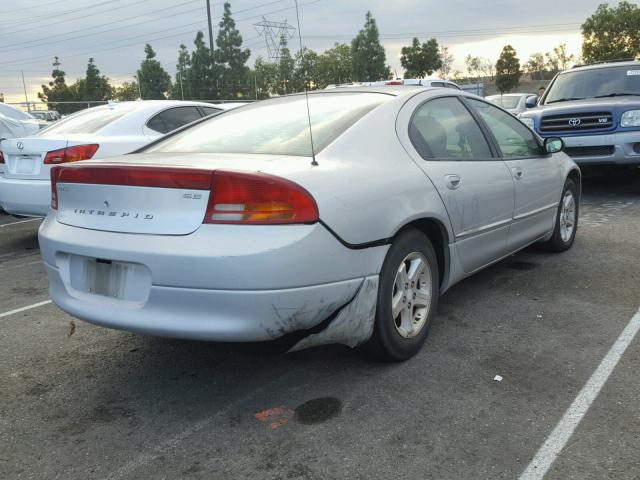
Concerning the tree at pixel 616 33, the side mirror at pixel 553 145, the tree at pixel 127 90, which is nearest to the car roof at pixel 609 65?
the side mirror at pixel 553 145

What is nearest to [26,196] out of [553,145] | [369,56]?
[553,145]

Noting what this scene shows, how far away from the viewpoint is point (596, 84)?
379 inches

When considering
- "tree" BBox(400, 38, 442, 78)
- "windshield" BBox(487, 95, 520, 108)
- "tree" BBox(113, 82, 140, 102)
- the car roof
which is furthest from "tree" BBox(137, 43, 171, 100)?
the car roof

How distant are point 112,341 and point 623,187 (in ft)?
28.5

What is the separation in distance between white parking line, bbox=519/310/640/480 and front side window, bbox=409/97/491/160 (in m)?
1.46

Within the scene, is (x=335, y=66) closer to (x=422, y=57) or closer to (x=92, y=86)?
(x=422, y=57)

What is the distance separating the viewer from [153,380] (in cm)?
329

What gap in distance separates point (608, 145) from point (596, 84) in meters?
1.57

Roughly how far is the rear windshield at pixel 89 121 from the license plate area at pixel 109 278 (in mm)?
4178

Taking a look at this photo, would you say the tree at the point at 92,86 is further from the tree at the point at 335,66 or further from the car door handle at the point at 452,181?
the car door handle at the point at 452,181

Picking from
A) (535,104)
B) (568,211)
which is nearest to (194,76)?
(535,104)

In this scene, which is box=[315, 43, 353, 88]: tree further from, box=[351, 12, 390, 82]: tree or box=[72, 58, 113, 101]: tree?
box=[72, 58, 113, 101]: tree

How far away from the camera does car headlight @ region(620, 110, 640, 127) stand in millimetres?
8430

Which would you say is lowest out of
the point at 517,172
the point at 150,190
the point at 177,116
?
the point at 517,172
